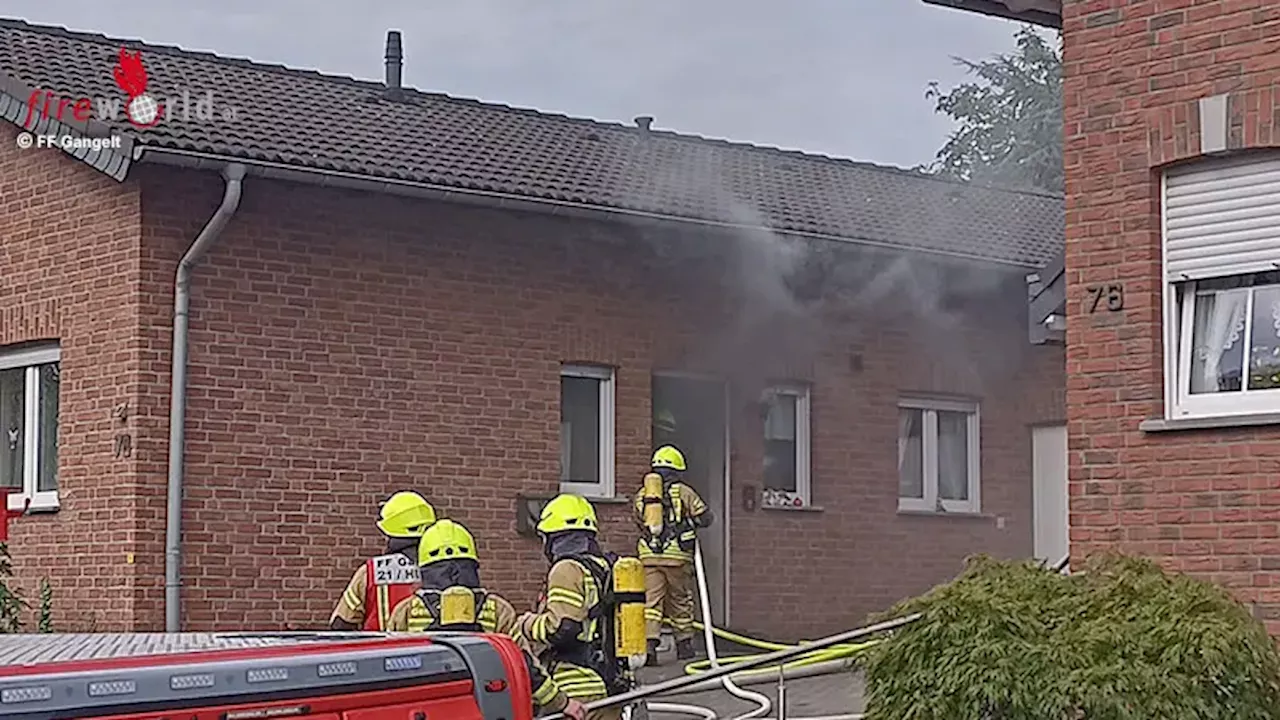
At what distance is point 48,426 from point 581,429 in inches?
158

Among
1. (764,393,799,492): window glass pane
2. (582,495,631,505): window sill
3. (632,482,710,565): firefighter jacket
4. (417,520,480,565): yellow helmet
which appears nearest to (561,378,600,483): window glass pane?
(582,495,631,505): window sill

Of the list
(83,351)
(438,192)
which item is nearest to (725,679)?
(438,192)

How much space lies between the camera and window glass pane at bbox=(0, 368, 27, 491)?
15367mm

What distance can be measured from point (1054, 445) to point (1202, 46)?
9689 mm

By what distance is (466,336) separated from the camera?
15469mm

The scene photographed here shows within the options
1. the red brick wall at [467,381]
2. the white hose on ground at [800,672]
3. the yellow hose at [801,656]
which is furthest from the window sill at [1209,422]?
the red brick wall at [467,381]

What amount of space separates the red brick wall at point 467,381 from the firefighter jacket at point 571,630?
609cm

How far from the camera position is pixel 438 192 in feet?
48.1

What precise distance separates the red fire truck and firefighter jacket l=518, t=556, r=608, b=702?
7.92ft

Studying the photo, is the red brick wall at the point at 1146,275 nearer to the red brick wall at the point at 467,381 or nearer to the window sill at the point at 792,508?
the red brick wall at the point at 467,381

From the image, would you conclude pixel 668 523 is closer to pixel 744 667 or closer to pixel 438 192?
pixel 438 192

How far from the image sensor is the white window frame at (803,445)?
17656mm

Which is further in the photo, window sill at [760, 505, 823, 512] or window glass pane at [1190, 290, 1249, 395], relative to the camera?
window sill at [760, 505, 823, 512]

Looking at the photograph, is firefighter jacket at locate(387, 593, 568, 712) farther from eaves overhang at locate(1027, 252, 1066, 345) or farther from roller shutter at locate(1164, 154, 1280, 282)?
eaves overhang at locate(1027, 252, 1066, 345)
